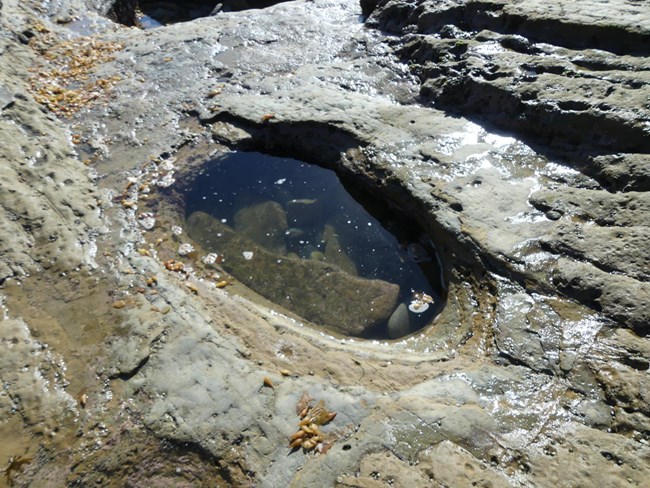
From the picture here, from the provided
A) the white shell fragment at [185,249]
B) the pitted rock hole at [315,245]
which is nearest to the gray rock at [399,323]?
the pitted rock hole at [315,245]

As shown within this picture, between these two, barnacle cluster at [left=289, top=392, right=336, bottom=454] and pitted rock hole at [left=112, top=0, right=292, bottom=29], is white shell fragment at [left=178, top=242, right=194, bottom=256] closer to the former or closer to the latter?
barnacle cluster at [left=289, top=392, right=336, bottom=454]

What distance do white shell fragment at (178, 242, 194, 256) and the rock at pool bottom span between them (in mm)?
187

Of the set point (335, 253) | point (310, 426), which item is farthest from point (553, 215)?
point (310, 426)

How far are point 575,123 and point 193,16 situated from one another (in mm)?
10120

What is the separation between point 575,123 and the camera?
5.10 metres

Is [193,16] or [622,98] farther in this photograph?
[193,16]

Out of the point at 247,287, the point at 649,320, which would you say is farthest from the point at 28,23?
the point at 649,320

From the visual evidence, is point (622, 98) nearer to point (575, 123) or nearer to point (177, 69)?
point (575, 123)

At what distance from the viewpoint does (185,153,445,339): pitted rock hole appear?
15.5 feet

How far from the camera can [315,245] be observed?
552cm

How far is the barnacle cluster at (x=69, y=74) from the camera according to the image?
21.9 feet

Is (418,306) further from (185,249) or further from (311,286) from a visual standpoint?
(185,249)

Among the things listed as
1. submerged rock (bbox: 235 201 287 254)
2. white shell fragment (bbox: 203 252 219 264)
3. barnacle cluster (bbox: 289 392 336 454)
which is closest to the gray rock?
barnacle cluster (bbox: 289 392 336 454)

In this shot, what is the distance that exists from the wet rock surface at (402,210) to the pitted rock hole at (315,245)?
0.84ft
